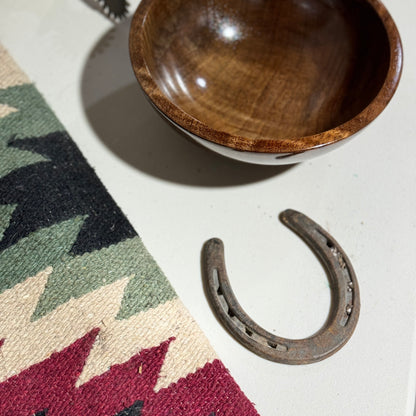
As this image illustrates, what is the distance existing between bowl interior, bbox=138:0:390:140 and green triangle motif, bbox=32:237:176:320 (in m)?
0.22

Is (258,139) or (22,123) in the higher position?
(258,139)

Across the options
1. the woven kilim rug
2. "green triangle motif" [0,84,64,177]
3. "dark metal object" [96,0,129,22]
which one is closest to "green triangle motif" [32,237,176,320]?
the woven kilim rug

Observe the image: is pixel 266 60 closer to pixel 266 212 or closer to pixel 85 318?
pixel 266 212

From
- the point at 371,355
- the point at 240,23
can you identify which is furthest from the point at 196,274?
the point at 240,23

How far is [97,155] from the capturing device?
76 cm

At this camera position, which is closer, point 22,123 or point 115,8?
point 22,123

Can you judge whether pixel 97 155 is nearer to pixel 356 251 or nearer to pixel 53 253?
pixel 53 253

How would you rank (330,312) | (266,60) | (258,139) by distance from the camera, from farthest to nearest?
(266,60)
(330,312)
(258,139)

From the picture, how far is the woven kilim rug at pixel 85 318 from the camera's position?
1.95 feet

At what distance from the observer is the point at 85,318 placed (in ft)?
2.06

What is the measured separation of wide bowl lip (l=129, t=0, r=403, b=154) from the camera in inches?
22.0

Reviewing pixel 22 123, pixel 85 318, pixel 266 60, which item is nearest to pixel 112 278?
pixel 85 318

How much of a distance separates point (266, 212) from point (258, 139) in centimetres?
19

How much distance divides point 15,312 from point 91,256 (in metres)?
0.11
